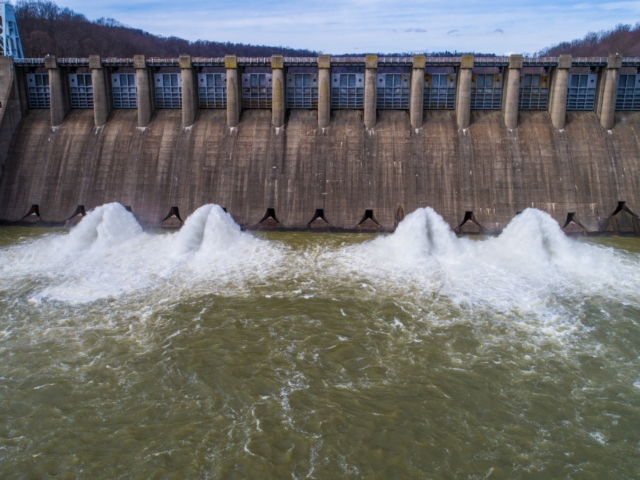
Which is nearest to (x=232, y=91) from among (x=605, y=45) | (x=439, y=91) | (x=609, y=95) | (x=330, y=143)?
(x=330, y=143)

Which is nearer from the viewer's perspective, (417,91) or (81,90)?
(417,91)

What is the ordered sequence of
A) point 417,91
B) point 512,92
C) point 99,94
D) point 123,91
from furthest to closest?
point 123,91
point 99,94
point 417,91
point 512,92

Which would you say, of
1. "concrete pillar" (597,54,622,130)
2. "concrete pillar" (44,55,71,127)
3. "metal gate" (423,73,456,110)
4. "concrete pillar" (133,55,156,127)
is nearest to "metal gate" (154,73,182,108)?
"concrete pillar" (133,55,156,127)

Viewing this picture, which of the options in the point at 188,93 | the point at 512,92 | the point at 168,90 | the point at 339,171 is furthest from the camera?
the point at 168,90

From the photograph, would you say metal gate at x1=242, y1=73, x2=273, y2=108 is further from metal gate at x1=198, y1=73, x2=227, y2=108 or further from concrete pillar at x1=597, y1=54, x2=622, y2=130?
concrete pillar at x1=597, y1=54, x2=622, y2=130

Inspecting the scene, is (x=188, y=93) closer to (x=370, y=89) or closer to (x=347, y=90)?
(x=347, y=90)

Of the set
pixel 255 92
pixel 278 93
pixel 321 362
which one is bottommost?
pixel 321 362

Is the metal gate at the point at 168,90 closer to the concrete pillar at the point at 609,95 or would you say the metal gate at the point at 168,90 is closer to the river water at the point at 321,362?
the river water at the point at 321,362

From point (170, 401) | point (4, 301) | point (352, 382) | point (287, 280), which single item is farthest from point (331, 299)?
point (4, 301)
